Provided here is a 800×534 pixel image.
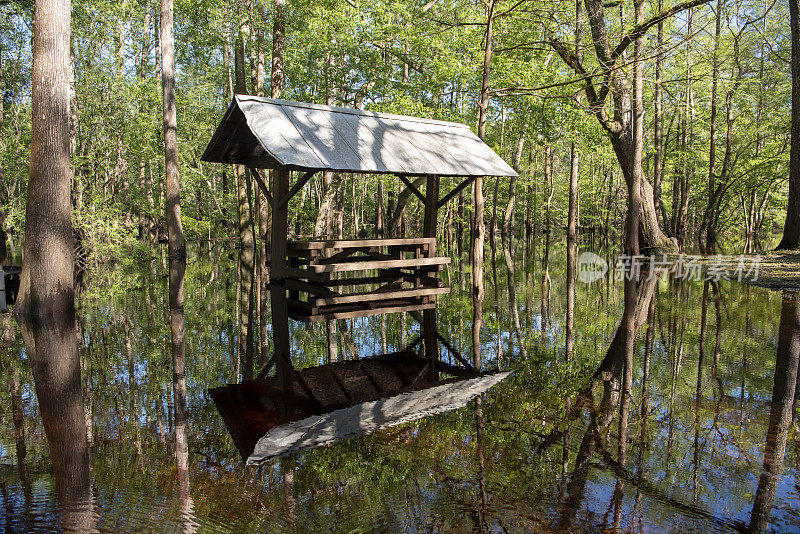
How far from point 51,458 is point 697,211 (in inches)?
1718

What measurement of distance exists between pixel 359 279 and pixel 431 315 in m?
1.66

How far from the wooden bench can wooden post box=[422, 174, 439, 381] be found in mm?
352

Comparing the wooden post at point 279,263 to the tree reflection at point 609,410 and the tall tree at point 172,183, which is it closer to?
the tall tree at point 172,183

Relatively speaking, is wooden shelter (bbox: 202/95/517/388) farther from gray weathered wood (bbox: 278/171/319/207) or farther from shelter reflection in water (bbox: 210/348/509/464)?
shelter reflection in water (bbox: 210/348/509/464)

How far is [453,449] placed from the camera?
13.9ft

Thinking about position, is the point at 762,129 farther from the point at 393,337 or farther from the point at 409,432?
the point at 409,432

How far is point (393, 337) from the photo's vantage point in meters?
8.70

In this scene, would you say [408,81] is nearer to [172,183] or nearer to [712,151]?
[172,183]

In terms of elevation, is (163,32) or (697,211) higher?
(163,32)

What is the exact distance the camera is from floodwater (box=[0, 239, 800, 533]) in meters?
3.28

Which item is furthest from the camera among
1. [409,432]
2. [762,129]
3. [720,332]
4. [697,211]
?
[697,211]

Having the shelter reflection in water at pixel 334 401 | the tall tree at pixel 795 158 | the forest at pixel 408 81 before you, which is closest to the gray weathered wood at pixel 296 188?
the shelter reflection in water at pixel 334 401

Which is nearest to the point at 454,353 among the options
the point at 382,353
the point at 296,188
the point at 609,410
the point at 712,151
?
the point at 382,353

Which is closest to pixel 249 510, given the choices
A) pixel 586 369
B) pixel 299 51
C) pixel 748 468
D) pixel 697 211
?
pixel 748 468
